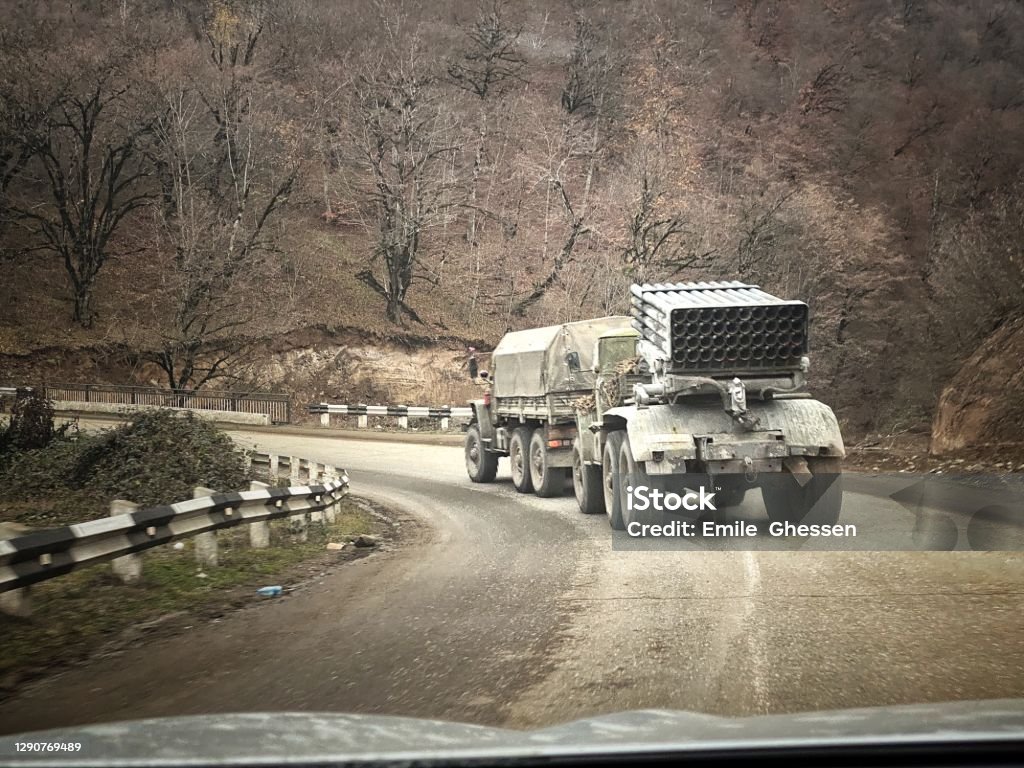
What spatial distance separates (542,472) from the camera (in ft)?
53.4

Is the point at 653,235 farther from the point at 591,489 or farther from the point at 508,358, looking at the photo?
the point at 591,489

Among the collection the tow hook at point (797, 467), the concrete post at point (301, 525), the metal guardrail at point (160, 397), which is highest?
the metal guardrail at point (160, 397)

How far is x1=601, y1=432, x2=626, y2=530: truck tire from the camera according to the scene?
12086 millimetres

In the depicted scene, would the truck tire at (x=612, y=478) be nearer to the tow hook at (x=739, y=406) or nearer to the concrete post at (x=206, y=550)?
the tow hook at (x=739, y=406)

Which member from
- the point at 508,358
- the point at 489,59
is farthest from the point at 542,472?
the point at 489,59

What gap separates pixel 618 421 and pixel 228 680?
7458mm

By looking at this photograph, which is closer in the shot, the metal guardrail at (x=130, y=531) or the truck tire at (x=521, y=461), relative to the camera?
the metal guardrail at (x=130, y=531)

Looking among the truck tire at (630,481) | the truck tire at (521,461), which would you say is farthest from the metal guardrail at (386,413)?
the truck tire at (630,481)

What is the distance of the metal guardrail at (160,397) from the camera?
2594 centimetres

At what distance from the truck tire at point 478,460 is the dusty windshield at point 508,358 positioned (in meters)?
0.08

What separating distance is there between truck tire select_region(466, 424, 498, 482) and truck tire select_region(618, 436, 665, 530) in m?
7.66

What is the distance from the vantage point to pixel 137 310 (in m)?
36.8

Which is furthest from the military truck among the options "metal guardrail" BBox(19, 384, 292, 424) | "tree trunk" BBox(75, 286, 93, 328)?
"tree trunk" BBox(75, 286, 93, 328)

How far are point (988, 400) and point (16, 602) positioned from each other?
1855 centimetres
